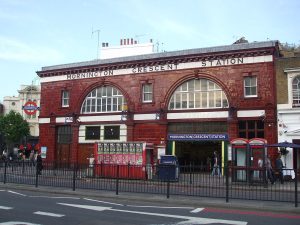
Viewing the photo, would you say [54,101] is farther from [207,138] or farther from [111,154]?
[207,138]

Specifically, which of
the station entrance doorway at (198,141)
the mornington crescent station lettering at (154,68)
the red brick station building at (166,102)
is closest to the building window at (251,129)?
the red brick station building at (166,102)

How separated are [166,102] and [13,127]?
43.3 meters

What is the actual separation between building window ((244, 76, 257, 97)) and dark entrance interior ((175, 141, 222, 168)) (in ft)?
16.2

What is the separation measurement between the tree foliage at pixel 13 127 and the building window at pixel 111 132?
3810cm

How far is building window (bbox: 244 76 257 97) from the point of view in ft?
91.9

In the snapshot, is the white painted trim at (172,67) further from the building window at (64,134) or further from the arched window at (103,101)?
the building window at (64,134)

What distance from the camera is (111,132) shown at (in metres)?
33.2

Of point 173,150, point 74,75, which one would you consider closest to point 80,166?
point 173,150

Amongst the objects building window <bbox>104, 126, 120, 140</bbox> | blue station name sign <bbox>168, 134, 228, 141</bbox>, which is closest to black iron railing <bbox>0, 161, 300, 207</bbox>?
blue station name sign <bbox>168, 134, 228, 141</bbox>

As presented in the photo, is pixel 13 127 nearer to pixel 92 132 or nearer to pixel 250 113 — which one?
pixel 92 132

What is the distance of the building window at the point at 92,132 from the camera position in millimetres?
33875

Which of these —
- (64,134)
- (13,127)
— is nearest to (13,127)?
(13,127)

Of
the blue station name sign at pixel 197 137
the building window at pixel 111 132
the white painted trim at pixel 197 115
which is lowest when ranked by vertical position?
the blue station name sign at pixel 197 137

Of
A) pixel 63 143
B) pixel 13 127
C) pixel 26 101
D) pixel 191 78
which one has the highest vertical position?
pixel 26 101
